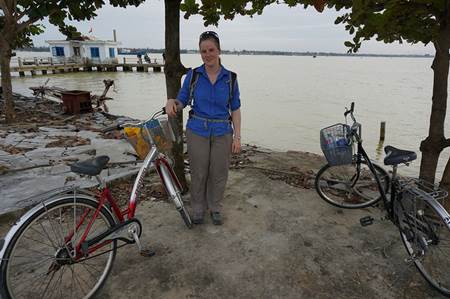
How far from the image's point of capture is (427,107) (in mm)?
23766

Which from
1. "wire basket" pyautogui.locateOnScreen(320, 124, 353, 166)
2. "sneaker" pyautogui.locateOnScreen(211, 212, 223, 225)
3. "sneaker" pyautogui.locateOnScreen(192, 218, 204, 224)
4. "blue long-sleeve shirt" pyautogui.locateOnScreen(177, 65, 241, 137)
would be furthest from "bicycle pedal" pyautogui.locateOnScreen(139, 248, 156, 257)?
"wire basket" pyautogui.locateOnScreen(320, 124, 353, 166)

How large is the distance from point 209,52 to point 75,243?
214 cm

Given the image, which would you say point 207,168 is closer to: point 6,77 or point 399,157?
point 399,157

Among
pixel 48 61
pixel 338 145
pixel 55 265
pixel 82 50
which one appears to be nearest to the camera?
pixel 55 265

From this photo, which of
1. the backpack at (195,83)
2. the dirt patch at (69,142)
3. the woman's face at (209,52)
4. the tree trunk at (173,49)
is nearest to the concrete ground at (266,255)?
the tree trunk at (173,49)

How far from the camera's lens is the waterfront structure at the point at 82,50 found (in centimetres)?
4806

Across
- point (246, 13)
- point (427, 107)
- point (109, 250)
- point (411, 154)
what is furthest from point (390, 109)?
point (109, 250)

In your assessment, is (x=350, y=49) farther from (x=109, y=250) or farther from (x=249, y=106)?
(x=249, y=106)

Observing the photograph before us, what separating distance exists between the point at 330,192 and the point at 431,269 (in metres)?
1.89

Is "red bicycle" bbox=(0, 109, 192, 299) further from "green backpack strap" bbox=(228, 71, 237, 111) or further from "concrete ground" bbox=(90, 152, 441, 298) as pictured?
"green backpack strap" bbox=(228, 71, 237, 111)

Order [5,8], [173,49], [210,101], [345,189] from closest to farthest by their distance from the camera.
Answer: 1. [210,101]
2. [173,49]
3. [345,189]
4. [5,8]

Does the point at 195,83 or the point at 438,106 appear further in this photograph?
the point at 438,106

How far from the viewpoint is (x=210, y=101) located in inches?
129

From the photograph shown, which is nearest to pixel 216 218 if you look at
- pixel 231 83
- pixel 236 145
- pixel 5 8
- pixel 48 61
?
pixel 236 145
